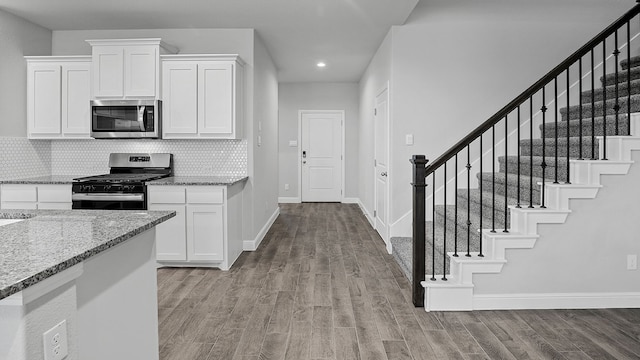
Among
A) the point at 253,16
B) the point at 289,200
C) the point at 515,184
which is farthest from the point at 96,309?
the point at 289,200

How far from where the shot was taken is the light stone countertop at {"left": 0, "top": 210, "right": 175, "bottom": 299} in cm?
104

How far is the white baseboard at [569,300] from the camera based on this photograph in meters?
3.27

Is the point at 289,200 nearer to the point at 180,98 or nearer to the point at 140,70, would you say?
the point at 180,98

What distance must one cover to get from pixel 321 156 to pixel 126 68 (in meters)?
5.55

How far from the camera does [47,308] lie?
1.10m

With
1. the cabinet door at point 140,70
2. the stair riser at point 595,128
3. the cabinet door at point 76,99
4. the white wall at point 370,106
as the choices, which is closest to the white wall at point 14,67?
the cabinet door at point 76,99

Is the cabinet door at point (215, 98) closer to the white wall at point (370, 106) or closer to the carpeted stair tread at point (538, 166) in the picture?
Result: the white wall at point (370, 106)

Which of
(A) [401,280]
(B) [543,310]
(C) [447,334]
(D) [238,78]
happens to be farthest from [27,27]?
(B) [543,310]

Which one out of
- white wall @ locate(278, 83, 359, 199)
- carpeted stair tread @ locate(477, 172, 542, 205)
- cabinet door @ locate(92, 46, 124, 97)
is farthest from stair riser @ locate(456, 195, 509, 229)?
white wall @ locate(278, 83, 359, 199)

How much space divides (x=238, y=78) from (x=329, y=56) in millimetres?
2323

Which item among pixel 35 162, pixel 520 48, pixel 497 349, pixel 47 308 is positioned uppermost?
pixel 520 48

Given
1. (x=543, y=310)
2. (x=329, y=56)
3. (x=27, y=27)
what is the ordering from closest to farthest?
(x=543, y=310) < (x=27, y=27) < (x=329, y=56)

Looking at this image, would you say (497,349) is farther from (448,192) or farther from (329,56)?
(329,56)

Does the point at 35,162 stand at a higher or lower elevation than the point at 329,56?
lower
